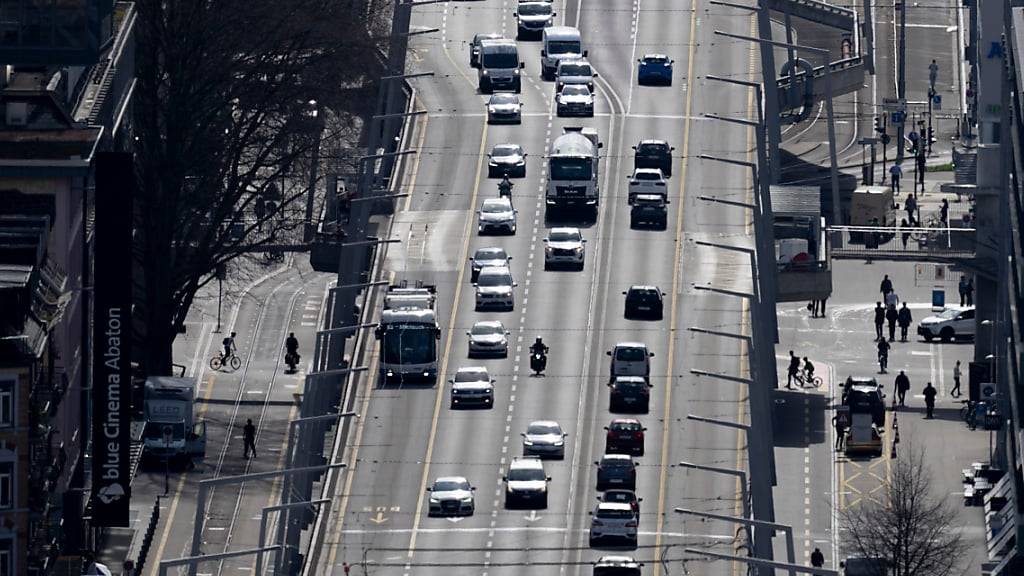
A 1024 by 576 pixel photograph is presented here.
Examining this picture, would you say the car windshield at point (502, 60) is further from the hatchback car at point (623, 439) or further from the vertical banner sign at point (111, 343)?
the vertical banner sign at point (111, 343)

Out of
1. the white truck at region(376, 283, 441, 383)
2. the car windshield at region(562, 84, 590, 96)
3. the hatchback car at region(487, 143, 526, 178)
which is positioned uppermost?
the car windshield at region(562, 84, 590, 96)

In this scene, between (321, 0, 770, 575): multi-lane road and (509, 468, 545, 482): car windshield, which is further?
(509, 468, 545, 482): car windshield

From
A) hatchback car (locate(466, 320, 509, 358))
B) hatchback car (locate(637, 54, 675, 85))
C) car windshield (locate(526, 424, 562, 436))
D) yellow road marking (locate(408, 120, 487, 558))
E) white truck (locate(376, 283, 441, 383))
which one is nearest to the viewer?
yellow road marking (locate(408, 120, 487, 558))

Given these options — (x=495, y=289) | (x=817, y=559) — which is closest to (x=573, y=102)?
(x=495, y=289)

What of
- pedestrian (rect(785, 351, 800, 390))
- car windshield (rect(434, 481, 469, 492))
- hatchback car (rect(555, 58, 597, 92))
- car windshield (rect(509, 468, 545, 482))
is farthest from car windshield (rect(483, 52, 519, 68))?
car windshield (rect(434, 481, 469, 492))

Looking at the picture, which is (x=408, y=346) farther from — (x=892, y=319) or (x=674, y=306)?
(x=892, y=319)

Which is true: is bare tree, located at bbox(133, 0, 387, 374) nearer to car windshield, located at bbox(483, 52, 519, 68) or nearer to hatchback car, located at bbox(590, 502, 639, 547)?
car windshield, located at bbox(483, 52, 519, 68)
